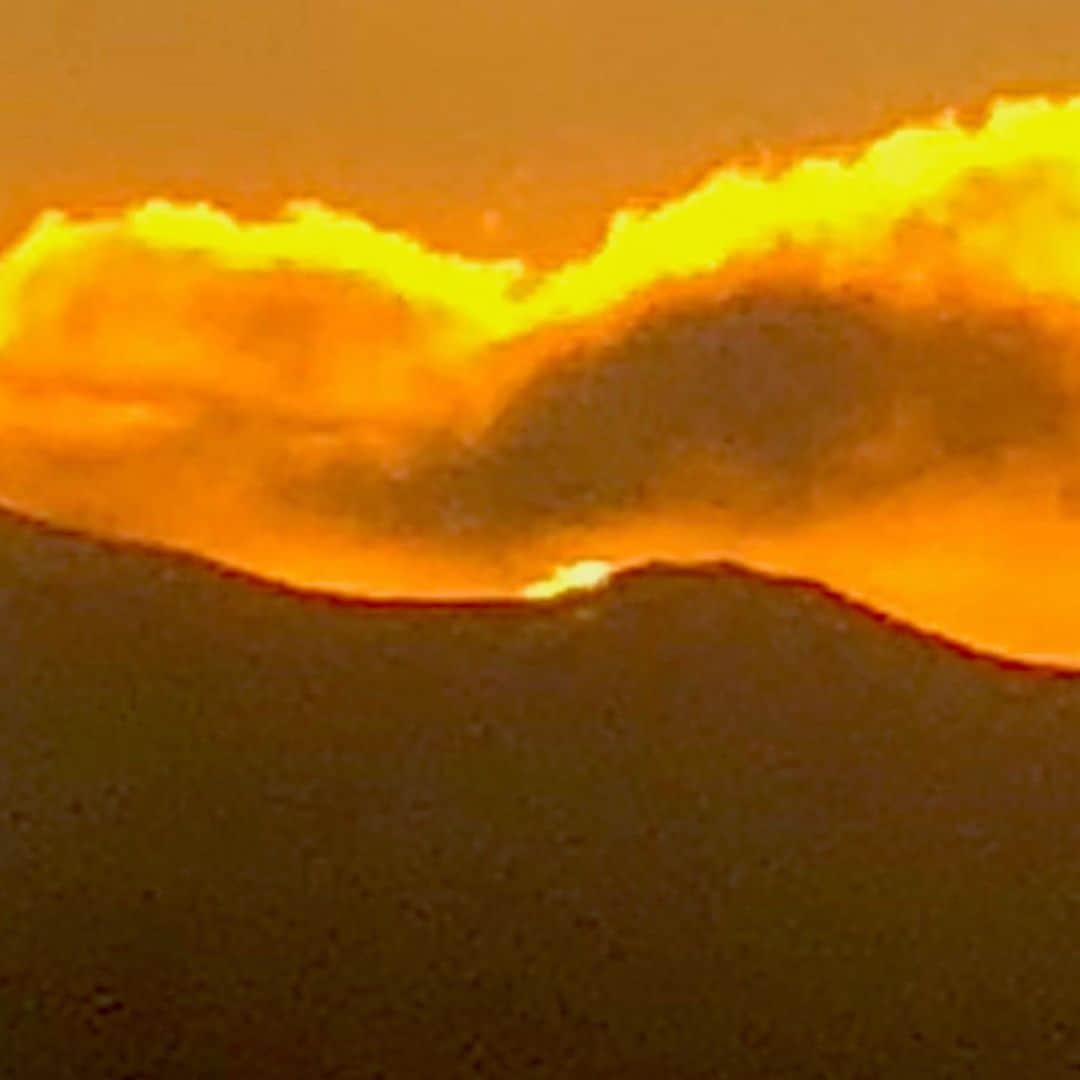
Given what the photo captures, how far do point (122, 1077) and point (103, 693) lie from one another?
21875mm

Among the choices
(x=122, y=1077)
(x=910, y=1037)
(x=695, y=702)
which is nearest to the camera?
(x=122, y=1077)

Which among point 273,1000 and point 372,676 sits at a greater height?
point 372,676

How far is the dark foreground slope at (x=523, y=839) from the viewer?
277 ft

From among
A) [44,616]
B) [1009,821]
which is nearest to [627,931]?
[1009,821]

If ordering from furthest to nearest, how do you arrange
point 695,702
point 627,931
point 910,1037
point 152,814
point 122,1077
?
1. point 695,702
2. point 627,931
3. point 152,814
4. point 910,1037
5. point 122,1077

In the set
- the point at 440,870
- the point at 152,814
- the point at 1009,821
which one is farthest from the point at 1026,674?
the point at 152,814

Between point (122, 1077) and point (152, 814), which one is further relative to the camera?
point (152, 814)

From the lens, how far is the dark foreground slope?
84.4 metres

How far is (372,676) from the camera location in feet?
368

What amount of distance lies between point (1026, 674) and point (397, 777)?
18826 mm

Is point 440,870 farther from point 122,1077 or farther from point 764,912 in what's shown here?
point 122,1077

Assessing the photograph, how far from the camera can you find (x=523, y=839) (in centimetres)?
10331

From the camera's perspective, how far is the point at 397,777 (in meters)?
106

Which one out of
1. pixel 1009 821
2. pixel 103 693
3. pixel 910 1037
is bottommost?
pixel 910 1037
